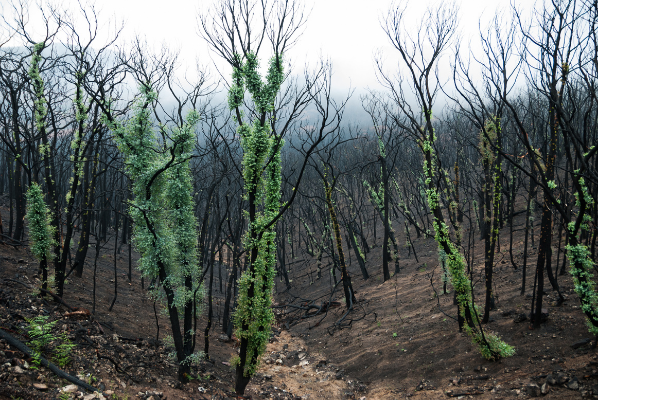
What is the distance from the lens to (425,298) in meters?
11.2

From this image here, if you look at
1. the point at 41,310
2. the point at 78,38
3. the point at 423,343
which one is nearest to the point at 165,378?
the point at 41,310

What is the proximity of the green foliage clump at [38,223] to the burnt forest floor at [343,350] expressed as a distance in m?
0.95

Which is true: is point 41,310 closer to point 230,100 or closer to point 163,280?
point 163,280

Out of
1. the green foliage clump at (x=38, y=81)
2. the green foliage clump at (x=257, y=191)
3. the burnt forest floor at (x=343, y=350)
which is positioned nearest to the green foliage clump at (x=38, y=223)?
the burnt forest floor at (x=343, y=350)

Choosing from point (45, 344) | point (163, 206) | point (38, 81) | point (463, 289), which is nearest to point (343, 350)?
point (463, 289)

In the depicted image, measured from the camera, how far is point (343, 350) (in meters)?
9.62

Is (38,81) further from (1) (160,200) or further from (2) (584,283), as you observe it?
(2) (584,283)

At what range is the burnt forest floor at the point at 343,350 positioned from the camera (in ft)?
16.7

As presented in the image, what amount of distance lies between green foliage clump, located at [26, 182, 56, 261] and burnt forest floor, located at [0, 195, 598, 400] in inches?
37.2

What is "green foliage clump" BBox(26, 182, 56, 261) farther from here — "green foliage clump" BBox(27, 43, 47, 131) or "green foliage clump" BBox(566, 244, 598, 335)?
"green foliage clump" BBox(566, 244, 598, 335)

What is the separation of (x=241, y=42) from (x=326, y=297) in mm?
11727

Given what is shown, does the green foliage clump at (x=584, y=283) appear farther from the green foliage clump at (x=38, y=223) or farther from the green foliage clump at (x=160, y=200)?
the green foliage clump at (x=38, y=223)

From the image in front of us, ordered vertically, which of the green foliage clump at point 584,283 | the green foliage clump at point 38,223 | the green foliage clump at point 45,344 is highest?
the green foliage clump at point 38,223
